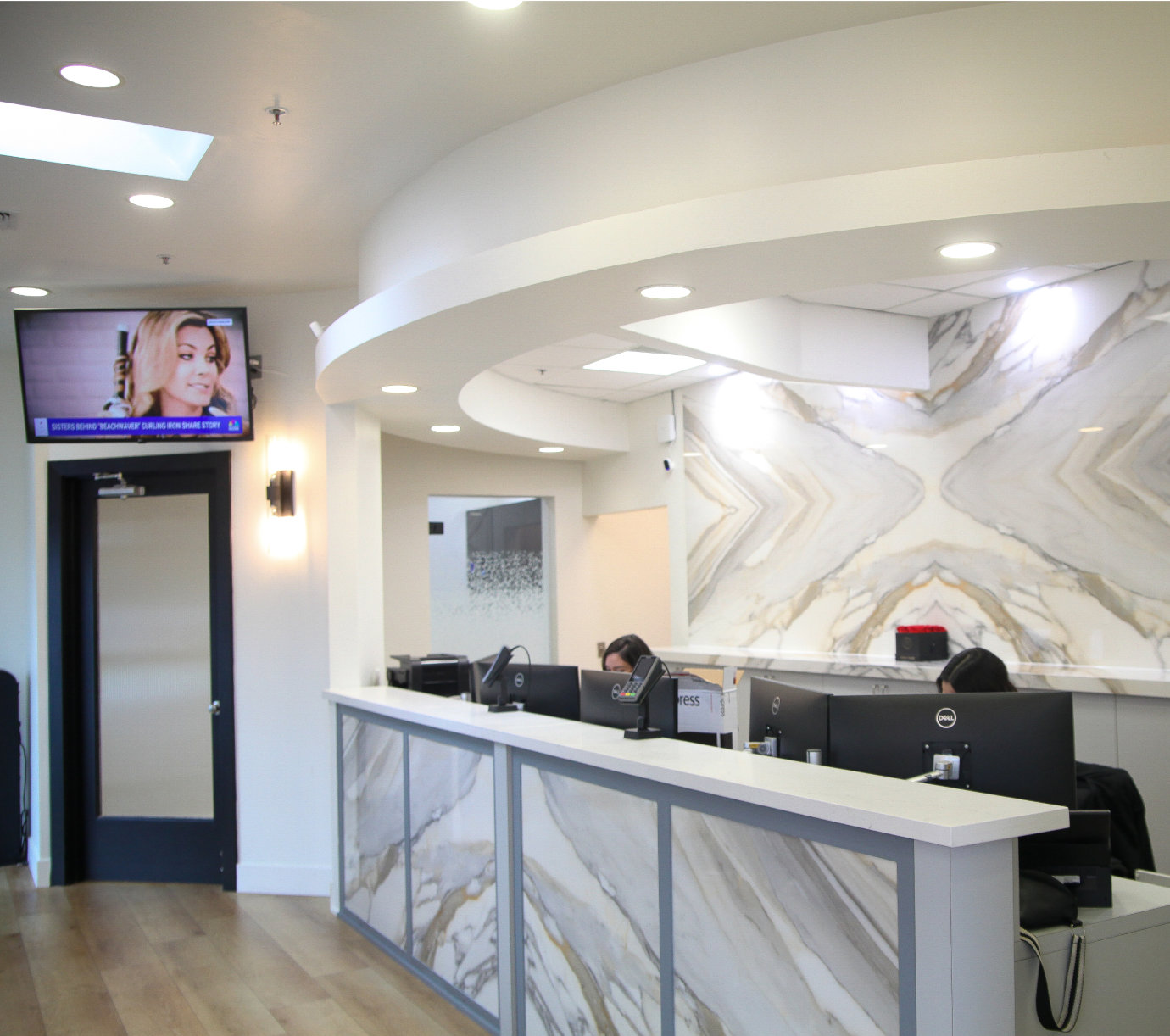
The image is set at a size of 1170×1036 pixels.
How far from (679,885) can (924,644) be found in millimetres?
3396

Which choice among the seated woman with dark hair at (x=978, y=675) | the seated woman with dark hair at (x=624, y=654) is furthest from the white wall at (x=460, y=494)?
the seated woman with dark hair at (x=978, y=675)

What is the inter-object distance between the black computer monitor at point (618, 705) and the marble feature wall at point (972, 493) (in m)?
2.60

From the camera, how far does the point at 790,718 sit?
3203 mm

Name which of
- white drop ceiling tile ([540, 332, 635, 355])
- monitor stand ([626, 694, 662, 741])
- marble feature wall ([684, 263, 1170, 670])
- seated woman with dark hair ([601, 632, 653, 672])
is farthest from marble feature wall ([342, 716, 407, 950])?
marble feature wall ([684, 263, 1170, 670])

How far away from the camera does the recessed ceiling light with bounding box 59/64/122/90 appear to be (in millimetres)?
3017

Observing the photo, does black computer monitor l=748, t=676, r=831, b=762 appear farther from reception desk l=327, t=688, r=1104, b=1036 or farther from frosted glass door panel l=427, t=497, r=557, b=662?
frosted glass door panel l=427, t=497, r=557, b=662

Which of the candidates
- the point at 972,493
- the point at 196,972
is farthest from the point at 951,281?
the point at 196,972

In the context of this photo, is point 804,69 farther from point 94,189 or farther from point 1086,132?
point 94,189

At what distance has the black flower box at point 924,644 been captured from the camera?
5824 mm

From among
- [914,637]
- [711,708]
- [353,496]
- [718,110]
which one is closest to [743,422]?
[914,637]

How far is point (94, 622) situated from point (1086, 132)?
5.79 m

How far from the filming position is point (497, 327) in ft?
12.4

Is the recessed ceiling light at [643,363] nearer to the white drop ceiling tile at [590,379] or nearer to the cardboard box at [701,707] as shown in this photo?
the white drop ceiling tile at [590,379]

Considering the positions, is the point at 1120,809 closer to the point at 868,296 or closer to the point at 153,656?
the point at 868,296
